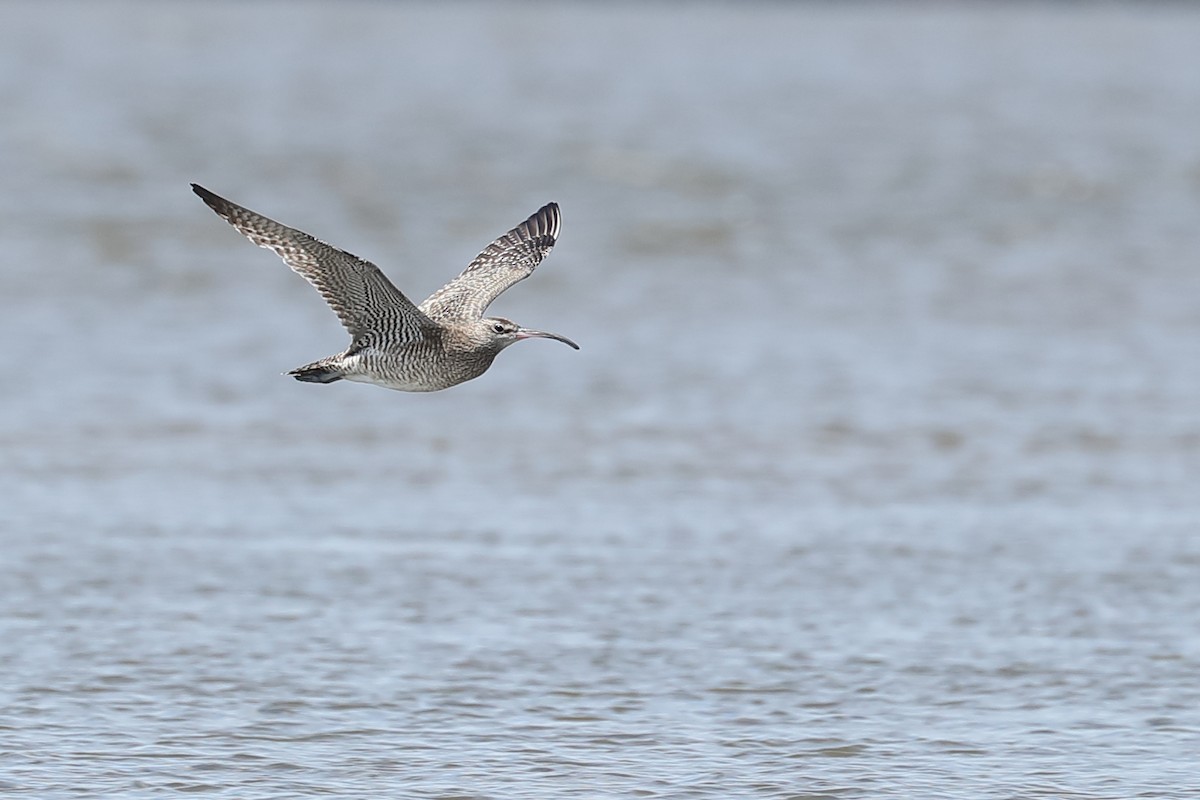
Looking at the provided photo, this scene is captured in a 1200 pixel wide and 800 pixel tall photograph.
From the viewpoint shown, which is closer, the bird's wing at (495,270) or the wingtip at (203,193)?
the wingtip at (203,193)

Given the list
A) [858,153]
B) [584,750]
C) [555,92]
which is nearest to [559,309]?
[584,750]

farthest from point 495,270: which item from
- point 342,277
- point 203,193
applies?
point 203,193

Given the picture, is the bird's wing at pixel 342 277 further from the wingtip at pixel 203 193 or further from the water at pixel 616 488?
the water at pixel 616 488

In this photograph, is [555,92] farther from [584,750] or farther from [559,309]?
[584,750]

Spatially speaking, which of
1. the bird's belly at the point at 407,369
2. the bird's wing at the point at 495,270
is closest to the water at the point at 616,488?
the bird's belly at the point at 407,369

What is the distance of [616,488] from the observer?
431 inches

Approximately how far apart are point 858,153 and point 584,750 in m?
21.7

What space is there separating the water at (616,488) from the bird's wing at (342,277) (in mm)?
1280

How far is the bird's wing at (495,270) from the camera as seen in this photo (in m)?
7.93

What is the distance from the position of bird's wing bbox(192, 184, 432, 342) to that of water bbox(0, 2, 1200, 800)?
1.28m

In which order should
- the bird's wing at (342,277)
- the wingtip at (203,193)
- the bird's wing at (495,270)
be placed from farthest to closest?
the bird's wing at (495,270) → the bird's wing at (342,277) → the wingtip at (203,193)

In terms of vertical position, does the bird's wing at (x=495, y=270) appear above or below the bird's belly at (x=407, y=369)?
above

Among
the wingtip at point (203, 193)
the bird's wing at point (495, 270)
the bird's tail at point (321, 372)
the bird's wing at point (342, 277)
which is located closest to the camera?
the wingtip at point (203, 193)

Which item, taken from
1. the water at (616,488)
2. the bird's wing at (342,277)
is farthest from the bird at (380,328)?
the water at (616,488)
